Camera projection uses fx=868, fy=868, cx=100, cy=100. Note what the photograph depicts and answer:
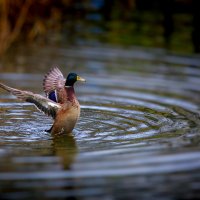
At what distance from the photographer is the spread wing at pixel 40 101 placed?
11.4 m

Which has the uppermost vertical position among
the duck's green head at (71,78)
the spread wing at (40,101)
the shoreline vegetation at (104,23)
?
the shoreline vegetation at (104,23)

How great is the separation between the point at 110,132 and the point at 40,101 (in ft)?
3.37

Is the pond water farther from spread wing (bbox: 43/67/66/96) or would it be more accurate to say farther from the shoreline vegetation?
the shoreline vegetation

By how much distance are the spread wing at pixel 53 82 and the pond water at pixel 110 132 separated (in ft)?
1.66

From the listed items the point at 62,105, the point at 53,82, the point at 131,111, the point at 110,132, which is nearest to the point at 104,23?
the point at 131,111

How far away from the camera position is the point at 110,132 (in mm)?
11570

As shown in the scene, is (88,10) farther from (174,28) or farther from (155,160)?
(155,160)

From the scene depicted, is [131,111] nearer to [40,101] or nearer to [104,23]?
[40,101]

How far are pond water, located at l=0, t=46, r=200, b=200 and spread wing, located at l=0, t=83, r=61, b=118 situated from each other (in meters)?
0.30

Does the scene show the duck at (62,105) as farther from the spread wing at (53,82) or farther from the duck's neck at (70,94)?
the spread wing at (53,82)

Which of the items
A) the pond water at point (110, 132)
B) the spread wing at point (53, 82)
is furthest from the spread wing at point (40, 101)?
the spread wing at point (53, 82)

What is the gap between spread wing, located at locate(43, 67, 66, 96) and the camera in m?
12.6

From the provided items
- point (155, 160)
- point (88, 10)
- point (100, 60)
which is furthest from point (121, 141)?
point (88, 10)

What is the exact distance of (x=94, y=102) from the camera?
13.7m
